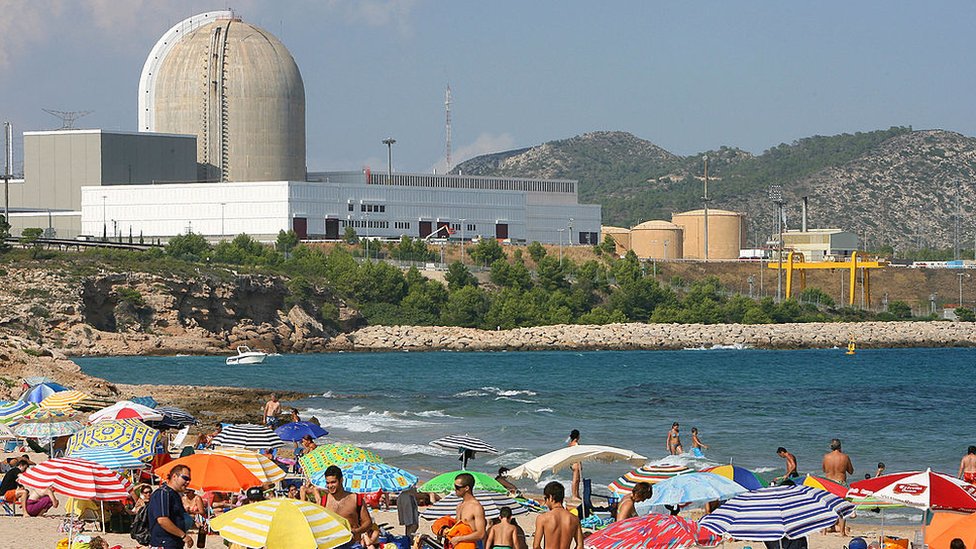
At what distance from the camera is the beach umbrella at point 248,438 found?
23.4 metres

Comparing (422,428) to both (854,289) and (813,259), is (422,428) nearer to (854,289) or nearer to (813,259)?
(854,289)

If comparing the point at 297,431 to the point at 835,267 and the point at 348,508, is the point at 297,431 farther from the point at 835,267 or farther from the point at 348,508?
the point at 835,267

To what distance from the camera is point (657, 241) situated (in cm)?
12681

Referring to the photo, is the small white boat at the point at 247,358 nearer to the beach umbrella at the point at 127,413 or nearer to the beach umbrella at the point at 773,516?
the beach umbrella at the point at 127,413

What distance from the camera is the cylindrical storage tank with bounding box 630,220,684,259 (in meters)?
127

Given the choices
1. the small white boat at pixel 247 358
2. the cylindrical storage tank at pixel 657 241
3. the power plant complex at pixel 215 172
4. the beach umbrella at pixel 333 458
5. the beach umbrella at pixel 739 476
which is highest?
the power plant complex at pixel 215 172

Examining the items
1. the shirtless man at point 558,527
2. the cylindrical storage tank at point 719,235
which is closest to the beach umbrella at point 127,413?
the shirtless man at point 558,527

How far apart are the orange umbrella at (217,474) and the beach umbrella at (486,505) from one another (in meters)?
2.37

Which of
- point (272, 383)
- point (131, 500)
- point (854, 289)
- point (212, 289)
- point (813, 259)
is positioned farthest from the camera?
point (813, 259)

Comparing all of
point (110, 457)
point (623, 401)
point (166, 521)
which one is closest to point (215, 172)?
point (623, 401)

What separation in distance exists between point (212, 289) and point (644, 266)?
41.7 m

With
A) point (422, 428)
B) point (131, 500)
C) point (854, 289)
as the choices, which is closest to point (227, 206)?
point (854, 289)

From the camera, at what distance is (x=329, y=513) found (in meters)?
14.1

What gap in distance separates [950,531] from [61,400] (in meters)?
17.2
